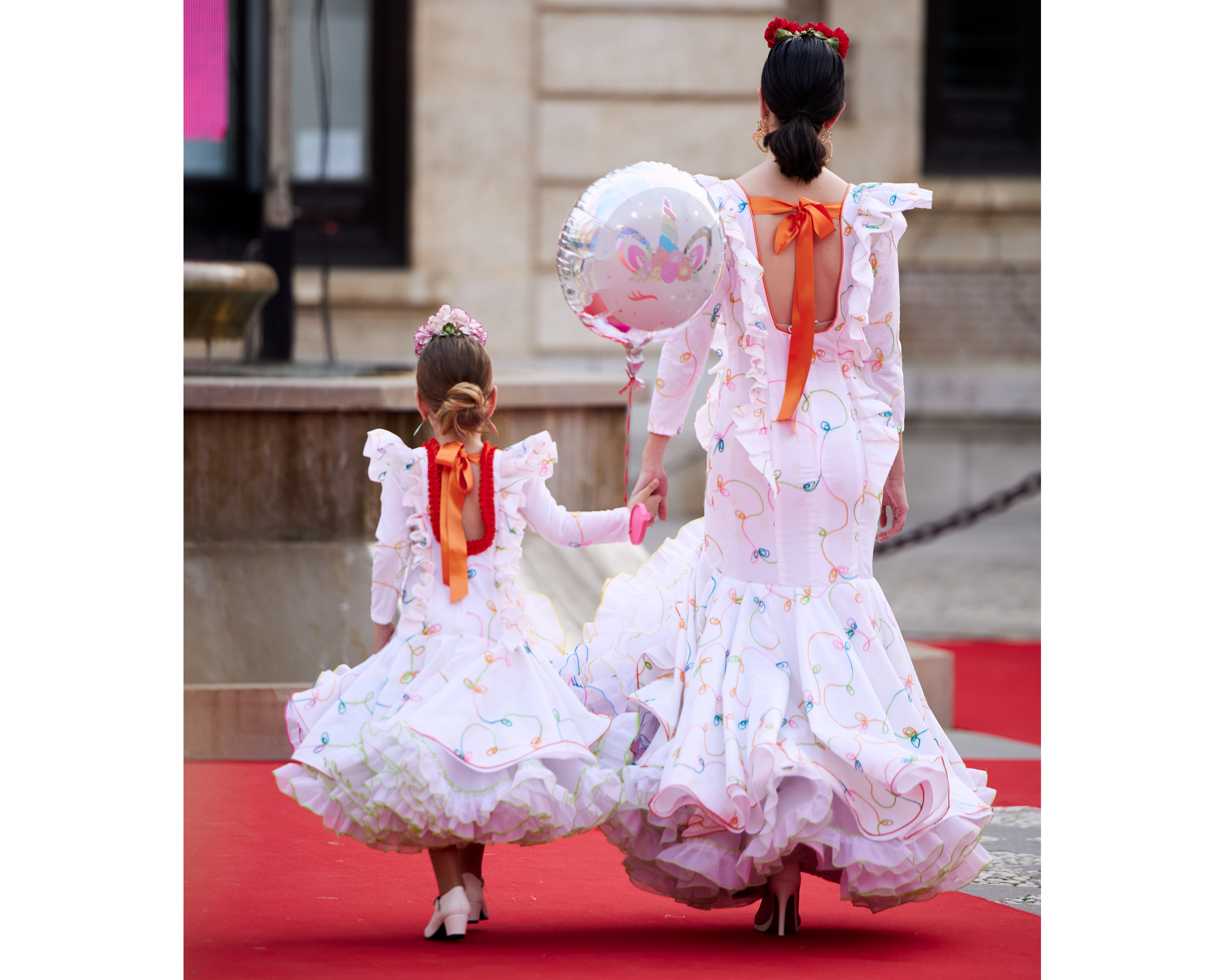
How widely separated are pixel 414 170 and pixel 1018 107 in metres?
4.90

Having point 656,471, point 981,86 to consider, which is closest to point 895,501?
point 656,471

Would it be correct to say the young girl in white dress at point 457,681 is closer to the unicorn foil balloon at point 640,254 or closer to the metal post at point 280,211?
the unicorn foil balloon at point 640,254

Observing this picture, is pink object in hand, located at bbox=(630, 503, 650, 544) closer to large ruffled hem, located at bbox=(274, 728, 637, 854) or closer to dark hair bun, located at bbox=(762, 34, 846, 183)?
large ruffled hem, located at bbox=(274, 728, 637, 854)

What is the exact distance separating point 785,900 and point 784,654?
0.53m

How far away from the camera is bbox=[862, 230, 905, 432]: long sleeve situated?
3.64m

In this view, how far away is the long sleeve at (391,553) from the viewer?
11.7ft

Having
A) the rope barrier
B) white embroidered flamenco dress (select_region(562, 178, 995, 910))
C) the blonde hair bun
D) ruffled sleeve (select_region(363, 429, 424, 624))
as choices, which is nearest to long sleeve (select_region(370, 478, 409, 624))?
ruffled sleeve (select_region(363, 429, 424, 624))

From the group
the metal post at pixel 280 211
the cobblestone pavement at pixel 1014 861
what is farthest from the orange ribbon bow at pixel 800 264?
the metal post at pixel 280 211

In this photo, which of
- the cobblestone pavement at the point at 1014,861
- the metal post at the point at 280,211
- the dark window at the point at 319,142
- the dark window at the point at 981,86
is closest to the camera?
the cobblestone pavement at the point at 1014,861

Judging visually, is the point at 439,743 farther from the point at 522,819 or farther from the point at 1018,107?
the point at 1018,107

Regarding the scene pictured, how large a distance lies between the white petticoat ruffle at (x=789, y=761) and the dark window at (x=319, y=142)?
961 centimetres

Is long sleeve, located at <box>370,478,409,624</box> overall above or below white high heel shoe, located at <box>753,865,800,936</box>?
above

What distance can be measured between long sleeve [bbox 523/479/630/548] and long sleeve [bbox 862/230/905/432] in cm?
66

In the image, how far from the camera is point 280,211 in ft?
28.9
